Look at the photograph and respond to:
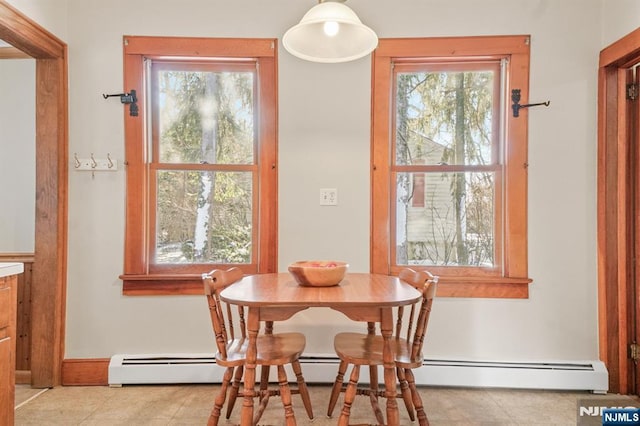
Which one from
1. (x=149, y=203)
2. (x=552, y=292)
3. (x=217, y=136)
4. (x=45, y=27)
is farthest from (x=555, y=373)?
(x=45, y=27)

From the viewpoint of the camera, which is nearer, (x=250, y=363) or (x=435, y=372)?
(x=250, y=363)

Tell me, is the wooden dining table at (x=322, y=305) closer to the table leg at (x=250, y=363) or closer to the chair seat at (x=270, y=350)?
the table leg at (x=250, y=363)

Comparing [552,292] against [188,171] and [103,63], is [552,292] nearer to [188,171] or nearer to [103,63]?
[188,171]

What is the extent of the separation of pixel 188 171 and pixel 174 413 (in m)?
1.47

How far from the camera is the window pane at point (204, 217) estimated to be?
8.47 ft

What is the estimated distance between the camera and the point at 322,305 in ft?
4.98

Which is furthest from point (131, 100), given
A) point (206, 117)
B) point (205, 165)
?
point (205, 165)

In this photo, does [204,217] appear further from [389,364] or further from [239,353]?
[389,364]

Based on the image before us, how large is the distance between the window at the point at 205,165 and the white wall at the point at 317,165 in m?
0.16

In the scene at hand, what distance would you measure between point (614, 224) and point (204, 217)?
8.63ft

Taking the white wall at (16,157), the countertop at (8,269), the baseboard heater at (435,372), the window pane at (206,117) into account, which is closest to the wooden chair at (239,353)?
the baseboard heater at (435,372)

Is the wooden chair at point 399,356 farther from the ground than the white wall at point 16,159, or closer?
closer

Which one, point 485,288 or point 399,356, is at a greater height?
point 485,288

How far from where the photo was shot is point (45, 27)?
2295mm
